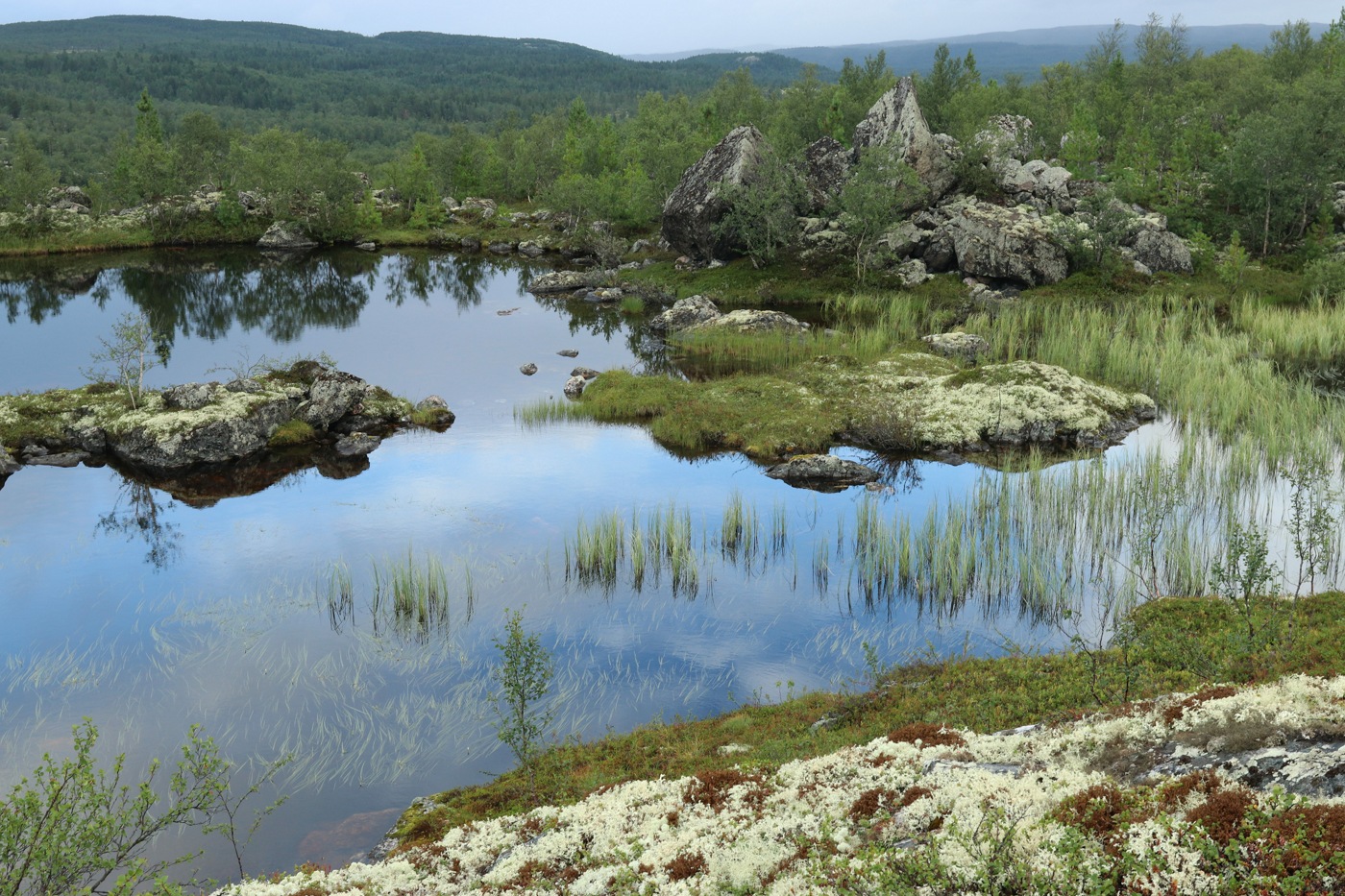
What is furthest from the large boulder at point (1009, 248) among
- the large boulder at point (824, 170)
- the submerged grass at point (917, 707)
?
the submerged grass at point (917, 707)

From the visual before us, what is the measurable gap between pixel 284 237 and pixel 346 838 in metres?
99.4

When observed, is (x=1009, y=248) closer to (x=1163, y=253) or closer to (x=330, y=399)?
(x=1163, y=253)

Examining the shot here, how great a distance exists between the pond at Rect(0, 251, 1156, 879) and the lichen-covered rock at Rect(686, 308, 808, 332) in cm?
1869

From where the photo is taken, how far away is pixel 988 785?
10289 mm

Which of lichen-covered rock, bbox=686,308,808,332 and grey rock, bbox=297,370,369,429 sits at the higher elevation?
lichen-covered rock, bbox=686,308,808,332

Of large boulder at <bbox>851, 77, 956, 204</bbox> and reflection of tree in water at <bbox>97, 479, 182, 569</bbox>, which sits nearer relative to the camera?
reflection of tree in water at <bbox>97, 479, 182, 569</bbox>

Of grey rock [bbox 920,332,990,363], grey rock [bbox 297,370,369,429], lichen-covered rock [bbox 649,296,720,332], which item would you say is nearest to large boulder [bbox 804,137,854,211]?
lichen-covered rock [bbox 649,296,720,332]

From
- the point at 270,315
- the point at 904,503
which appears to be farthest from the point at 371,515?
the point at 270,315

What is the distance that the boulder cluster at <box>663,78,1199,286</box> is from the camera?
61750 mm

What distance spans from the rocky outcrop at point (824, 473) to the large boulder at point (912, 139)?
1719 inches

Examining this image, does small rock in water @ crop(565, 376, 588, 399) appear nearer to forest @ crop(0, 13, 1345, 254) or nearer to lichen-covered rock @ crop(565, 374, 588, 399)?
lichen-covered rock @ crop(565, 374, 588, 399)

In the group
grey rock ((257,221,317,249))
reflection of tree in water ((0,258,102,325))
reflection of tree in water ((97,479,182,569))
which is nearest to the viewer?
reflection of tree in water ((97,479,182,569))

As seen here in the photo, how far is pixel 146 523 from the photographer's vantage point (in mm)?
31500

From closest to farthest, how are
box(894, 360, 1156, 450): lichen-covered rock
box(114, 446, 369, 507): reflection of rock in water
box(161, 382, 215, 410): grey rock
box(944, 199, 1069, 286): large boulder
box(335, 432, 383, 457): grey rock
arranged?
box(114, 446, 369, 507): reflection of rock in water → box(894, 360, 1156, 450): lichen-covered rock → box(335, 432, 383, 457): grey rock → box(161, 382, 215, 410): grey rock → box(944, 199, 1069, 286): large boulder
